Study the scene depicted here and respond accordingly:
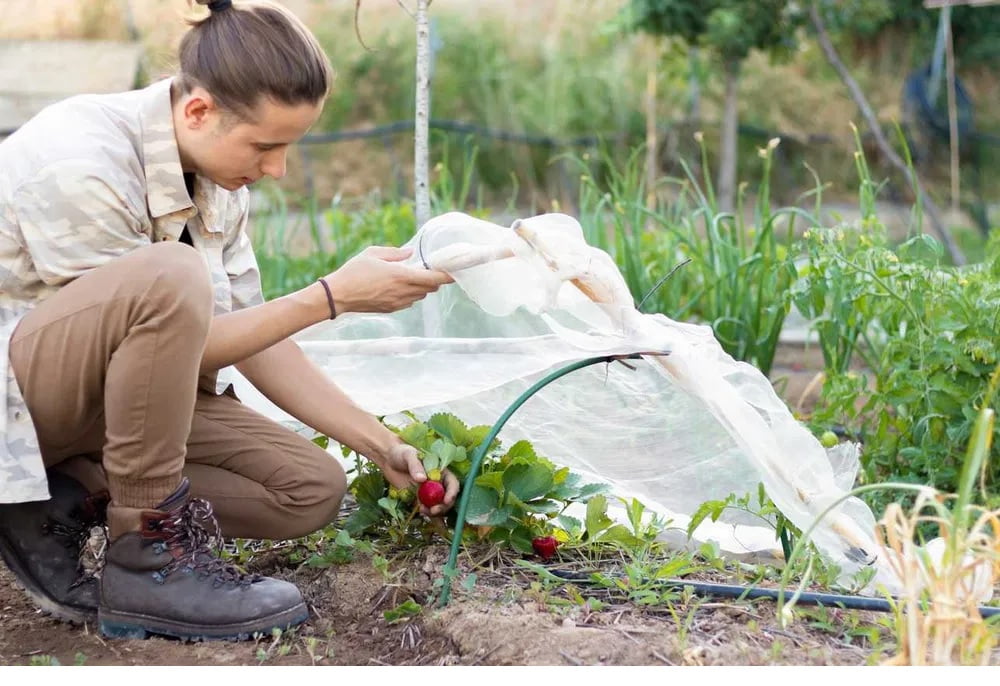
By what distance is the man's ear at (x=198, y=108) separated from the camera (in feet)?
5.83

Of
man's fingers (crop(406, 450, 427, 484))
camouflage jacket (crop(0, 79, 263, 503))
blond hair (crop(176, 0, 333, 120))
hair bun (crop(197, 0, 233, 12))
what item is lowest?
man's fingers (crop(406, 450, 427, 484))

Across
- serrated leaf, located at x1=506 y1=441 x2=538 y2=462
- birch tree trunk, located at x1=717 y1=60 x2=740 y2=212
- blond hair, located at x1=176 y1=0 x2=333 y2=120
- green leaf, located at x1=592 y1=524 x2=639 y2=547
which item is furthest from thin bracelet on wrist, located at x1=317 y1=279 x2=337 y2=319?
birch tree trunk, located at x1=717 y1=60 x2=740 y2=212

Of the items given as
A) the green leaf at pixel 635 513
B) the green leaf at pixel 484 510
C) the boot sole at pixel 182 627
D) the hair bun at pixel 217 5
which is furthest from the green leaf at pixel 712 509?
the hair bun at pixel 217 5

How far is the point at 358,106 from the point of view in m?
9.38

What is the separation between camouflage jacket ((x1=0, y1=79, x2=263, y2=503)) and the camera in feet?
5.56

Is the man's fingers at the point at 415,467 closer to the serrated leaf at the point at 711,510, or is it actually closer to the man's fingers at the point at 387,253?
the man's fingers at the point at 387,253

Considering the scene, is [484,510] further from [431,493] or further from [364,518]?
[364,518]

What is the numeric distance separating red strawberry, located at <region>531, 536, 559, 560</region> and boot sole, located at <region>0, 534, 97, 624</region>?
0.73 metres

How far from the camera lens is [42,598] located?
1.89 meters

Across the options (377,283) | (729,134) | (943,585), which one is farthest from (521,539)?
(729,134)

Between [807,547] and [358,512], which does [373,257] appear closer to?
[358,512]

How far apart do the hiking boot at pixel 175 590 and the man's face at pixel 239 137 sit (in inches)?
19.8

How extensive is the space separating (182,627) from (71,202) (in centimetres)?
66

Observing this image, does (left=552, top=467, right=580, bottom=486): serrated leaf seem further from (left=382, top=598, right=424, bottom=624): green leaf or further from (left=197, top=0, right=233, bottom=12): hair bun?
(left=197, top=0, right=233, bottom=12): hair bun
